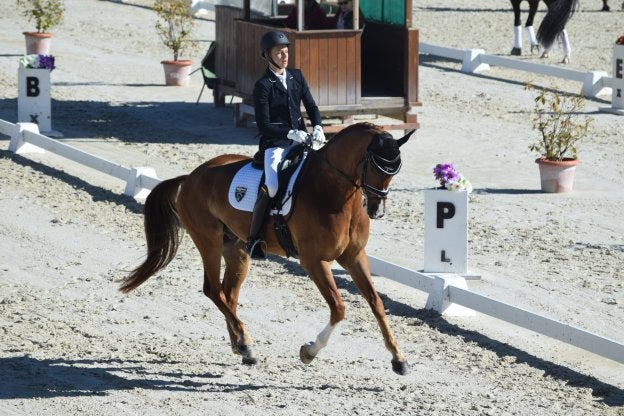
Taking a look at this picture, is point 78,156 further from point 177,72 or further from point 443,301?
point 177,72

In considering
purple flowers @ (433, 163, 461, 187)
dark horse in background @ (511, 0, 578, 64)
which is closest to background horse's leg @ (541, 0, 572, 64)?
dark horse in background @ (511, 0, 578, 64)

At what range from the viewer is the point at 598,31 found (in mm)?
27266

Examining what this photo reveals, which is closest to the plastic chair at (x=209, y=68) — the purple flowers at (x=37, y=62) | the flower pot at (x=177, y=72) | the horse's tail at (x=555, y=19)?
the flower pot at (x=177, y=72)

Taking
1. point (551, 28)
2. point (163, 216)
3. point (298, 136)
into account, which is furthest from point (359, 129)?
point (551, 28)

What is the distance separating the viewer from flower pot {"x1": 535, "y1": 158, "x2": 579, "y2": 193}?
13.7 metres

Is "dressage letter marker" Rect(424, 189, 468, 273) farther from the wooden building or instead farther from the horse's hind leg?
the wooden building

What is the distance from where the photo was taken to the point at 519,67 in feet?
72.5

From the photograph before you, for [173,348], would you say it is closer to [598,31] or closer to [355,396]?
[355,396]

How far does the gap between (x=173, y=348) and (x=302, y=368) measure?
3.31 ft

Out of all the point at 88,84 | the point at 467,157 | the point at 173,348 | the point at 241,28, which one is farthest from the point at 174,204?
the point at 88,84

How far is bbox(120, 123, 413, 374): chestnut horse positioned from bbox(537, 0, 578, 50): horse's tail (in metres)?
13.9

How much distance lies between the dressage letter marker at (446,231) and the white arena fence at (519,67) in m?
10.1

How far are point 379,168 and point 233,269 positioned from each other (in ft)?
5.82

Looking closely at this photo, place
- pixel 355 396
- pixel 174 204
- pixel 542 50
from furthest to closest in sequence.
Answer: pixel 542 50, pixel 174 204, pixel 355 396
